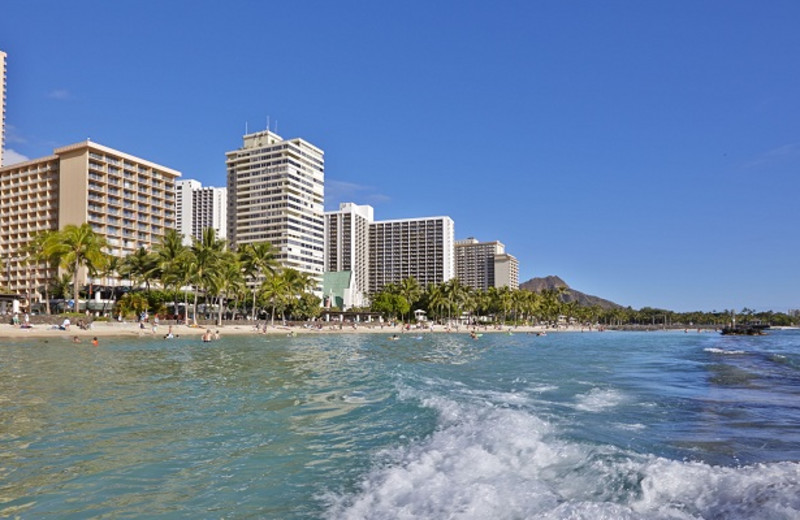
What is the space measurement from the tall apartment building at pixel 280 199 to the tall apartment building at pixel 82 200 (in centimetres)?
2772

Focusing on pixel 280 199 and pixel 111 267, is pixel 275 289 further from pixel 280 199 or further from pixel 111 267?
pixel 280 199

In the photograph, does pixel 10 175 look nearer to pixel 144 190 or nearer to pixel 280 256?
pixel 144 190

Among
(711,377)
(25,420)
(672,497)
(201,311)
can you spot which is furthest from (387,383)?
(201,311)

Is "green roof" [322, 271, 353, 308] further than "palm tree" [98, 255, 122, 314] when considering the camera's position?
Yes

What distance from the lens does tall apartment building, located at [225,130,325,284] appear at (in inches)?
5463

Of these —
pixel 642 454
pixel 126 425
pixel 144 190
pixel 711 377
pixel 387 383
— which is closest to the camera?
pixel 642 454

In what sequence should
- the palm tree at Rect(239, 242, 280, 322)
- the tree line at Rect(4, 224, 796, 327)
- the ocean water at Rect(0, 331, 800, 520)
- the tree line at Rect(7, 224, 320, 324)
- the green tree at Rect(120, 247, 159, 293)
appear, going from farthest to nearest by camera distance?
the palm tree at Rect(239, 242, 280, 322), the green tree at Rect(120, 247, 159, 293), the tree line at Rect(4, 224, 796, 327), the tree line at Rect(7, 224, 320, 324), the ocean water at Rect(0, 331, 800, 520)

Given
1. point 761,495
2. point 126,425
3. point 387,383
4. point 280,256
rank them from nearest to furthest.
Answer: point 761,495, point 126,425, point 387,383, point 280,256

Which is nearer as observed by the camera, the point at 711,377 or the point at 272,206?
the point at 711,377

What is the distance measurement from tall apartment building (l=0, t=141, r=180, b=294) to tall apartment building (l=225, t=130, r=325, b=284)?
27720 mm

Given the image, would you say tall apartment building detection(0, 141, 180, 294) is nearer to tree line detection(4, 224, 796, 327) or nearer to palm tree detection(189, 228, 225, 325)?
tree line detection(4, 224, 796, 327)

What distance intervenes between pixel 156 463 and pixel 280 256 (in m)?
130

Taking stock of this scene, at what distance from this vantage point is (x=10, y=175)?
11325 cm

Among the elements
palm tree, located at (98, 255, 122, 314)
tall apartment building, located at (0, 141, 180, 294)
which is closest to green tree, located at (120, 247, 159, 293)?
palm tree, located at (98, 255, 122, 314)
